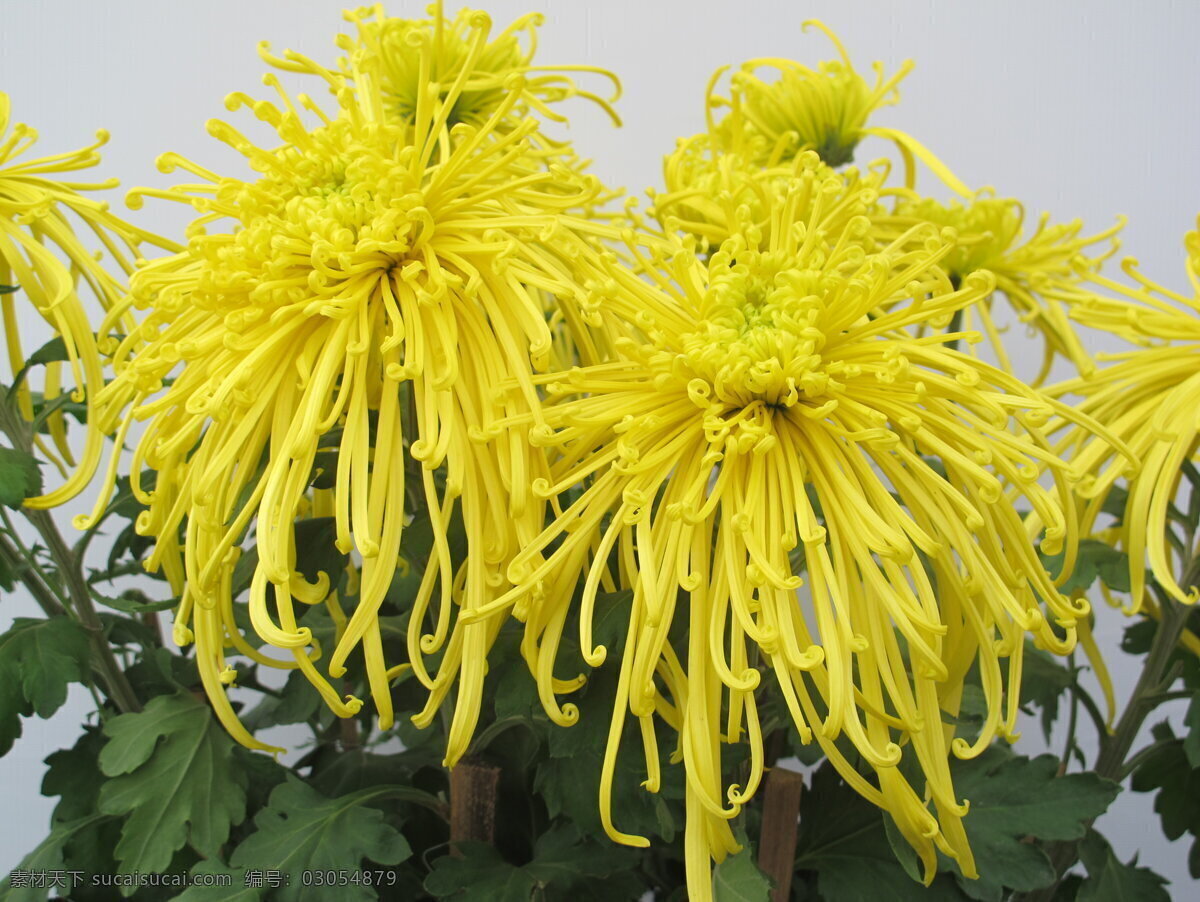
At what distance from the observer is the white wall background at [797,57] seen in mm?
1126

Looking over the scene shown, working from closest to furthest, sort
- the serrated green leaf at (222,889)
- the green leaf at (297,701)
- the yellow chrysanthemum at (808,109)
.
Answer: the serrated green leaf at (222,889), the green leaf at (297,701), the yellow chrysanthemum at (808,109)

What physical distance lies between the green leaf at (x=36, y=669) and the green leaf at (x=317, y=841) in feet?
0.50

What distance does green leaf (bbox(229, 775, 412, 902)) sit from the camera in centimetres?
62

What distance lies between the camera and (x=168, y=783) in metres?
0.66

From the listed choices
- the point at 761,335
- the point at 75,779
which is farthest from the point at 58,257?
the point at 761,335

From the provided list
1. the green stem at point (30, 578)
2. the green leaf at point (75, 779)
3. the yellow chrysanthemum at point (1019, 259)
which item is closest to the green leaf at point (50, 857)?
the green leaf at point (75, 779)

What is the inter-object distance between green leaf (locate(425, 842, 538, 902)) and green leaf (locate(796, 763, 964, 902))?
7.1 inches

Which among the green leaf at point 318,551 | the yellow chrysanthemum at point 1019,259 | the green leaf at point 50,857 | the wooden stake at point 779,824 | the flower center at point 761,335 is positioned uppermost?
the flower center at point 761,335

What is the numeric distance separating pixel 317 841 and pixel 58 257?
42 cm

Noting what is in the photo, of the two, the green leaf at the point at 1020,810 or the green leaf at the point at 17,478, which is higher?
the green leaf at the point at 17,478

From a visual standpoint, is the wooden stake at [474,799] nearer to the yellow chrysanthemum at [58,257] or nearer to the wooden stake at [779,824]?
the wooden stake at [779,824]

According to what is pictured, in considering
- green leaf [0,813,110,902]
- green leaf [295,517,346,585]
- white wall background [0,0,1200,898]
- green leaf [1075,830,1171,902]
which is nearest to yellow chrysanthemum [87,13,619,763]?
green leaf [295,517,346,585]

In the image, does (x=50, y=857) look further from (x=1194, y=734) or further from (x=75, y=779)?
(x=1194, y=734)

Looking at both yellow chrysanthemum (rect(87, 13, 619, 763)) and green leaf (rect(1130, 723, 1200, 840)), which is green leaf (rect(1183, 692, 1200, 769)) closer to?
green leaf (rect(1130, 723, 1200, 840))
